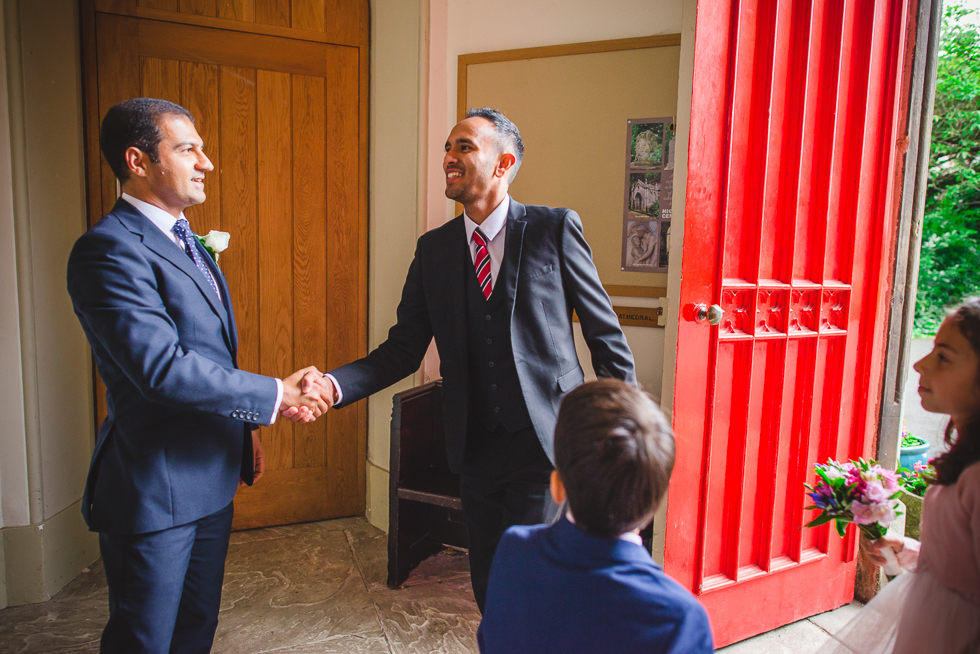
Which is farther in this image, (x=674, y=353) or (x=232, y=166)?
(x=232, y=166)

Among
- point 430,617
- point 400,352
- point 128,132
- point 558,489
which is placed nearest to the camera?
point 558,489

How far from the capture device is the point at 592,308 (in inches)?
68.7

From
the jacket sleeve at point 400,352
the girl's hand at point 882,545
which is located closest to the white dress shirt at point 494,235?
the jacket sleeve at point 400,352

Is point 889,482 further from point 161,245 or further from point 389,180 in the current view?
point 389,180

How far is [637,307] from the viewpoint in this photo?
274 centimetres

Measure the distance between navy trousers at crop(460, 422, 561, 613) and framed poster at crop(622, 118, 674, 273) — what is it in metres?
1.33

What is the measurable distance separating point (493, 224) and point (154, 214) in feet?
3.01

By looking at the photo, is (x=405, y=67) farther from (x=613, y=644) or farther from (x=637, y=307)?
(x=613, y=644)

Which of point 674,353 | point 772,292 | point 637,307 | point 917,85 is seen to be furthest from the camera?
point 637,307

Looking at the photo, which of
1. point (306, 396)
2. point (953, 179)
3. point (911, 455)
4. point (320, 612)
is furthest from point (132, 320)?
point (953, 179)

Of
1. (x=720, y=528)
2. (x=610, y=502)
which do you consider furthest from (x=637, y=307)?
(x=610, y=502)

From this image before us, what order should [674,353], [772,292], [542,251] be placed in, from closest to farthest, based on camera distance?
[542,251]
[674,353]
[772,292]

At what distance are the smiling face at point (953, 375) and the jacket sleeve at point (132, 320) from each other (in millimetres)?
1616

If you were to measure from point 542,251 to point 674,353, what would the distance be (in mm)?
636
